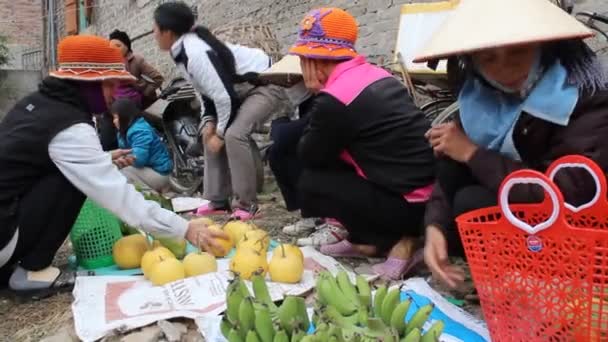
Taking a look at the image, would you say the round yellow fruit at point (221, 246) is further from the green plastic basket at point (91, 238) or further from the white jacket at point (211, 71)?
the white jacket at point (211, 71)

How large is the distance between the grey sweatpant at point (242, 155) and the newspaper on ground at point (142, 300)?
167 centimetres

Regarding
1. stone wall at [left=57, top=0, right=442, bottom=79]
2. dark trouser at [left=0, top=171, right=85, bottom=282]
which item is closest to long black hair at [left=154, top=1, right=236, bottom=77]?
stone wall at [left=57, top=0, right=442, bottom=79]

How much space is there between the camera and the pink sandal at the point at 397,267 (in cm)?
273

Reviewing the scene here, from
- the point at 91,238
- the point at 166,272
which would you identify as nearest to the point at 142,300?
the point at 166,272

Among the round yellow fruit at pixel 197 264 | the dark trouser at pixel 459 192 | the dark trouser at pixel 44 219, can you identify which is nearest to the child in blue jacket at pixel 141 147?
the dark trouser at pixel 44 219

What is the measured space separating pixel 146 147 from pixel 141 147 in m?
0.05

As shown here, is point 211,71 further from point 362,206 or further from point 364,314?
point 364,314

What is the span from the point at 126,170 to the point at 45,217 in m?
2.50

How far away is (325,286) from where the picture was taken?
1689 millimetres

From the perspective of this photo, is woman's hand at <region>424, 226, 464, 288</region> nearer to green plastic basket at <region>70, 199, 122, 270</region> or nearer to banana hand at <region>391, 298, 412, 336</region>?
banana hand at <region>391, 298, 412, 336</region>

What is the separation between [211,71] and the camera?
4254mm

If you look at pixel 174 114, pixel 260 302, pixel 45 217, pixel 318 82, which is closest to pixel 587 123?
pixel 260 302

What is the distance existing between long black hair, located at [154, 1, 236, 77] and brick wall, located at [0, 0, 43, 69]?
18537 millimetres

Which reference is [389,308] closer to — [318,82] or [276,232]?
[318,82]
